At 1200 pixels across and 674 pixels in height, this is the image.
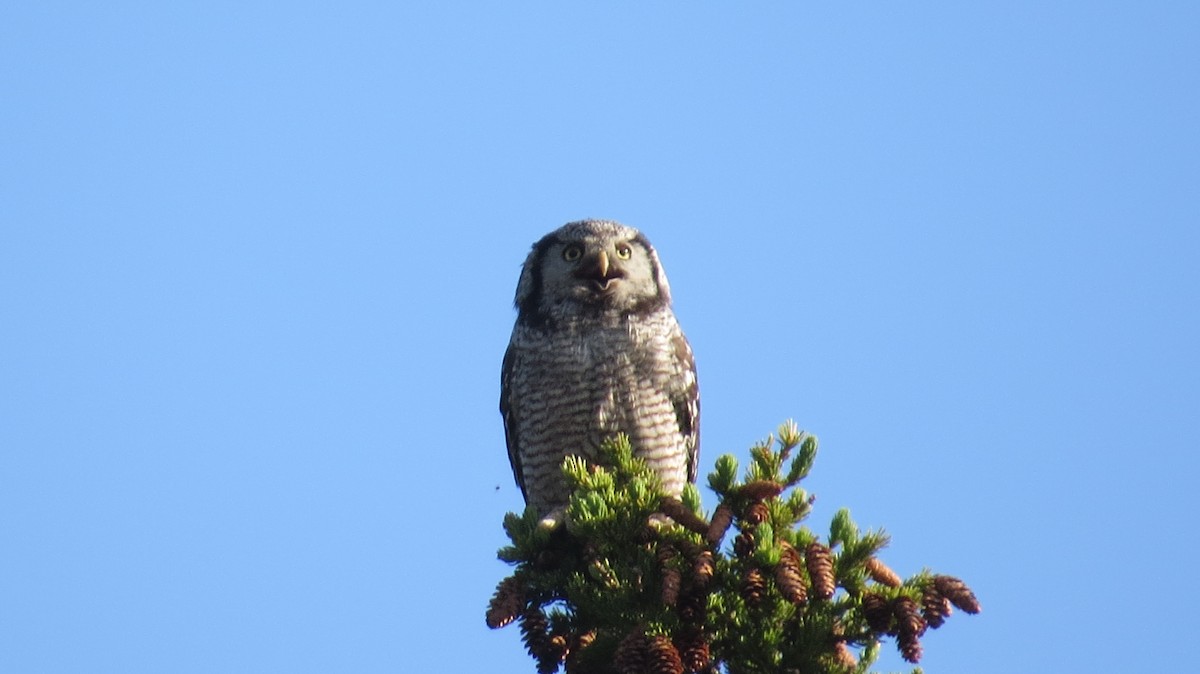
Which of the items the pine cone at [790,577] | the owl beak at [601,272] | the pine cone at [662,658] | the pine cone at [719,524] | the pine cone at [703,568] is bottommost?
the pine cone at [662,658]

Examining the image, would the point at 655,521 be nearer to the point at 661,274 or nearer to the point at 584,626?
the point at 584,626

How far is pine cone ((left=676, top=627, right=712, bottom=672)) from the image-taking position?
368cm

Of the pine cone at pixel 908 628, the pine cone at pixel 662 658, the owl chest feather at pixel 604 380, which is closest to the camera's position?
the pine cone at pixel 662 658

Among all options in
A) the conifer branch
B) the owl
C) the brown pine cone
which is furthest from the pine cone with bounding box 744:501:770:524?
the owl

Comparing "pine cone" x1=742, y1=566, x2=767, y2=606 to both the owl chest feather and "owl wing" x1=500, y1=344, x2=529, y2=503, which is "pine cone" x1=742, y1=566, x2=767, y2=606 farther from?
"owl wing" x1=500, y1=344, x2=529, y2=503

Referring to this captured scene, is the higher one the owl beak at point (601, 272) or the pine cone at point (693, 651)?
the owl beak at point (601, 272)

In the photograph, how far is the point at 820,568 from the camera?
3.68 meters

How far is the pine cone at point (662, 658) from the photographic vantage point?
3500mm

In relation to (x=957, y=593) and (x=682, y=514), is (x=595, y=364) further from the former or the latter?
(x=957, y=593)

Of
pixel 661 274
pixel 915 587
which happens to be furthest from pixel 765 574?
pixel 661 274

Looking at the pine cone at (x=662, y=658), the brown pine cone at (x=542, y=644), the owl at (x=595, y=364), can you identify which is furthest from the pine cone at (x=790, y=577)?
the owl at (x=595, y=364)

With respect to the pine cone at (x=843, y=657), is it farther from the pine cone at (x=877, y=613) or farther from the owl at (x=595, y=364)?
the owl at (x=595, y=364)

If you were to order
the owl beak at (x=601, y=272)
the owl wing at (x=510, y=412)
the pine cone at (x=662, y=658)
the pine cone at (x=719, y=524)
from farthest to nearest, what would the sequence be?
the owl wing at (x=510, y=412)
the owl beak at (x=601, y=272)
the pine cone at (x=719, y=524)
the pine cone at (x=662, y=658)

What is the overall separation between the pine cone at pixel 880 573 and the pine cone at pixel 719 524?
0.41 meters
